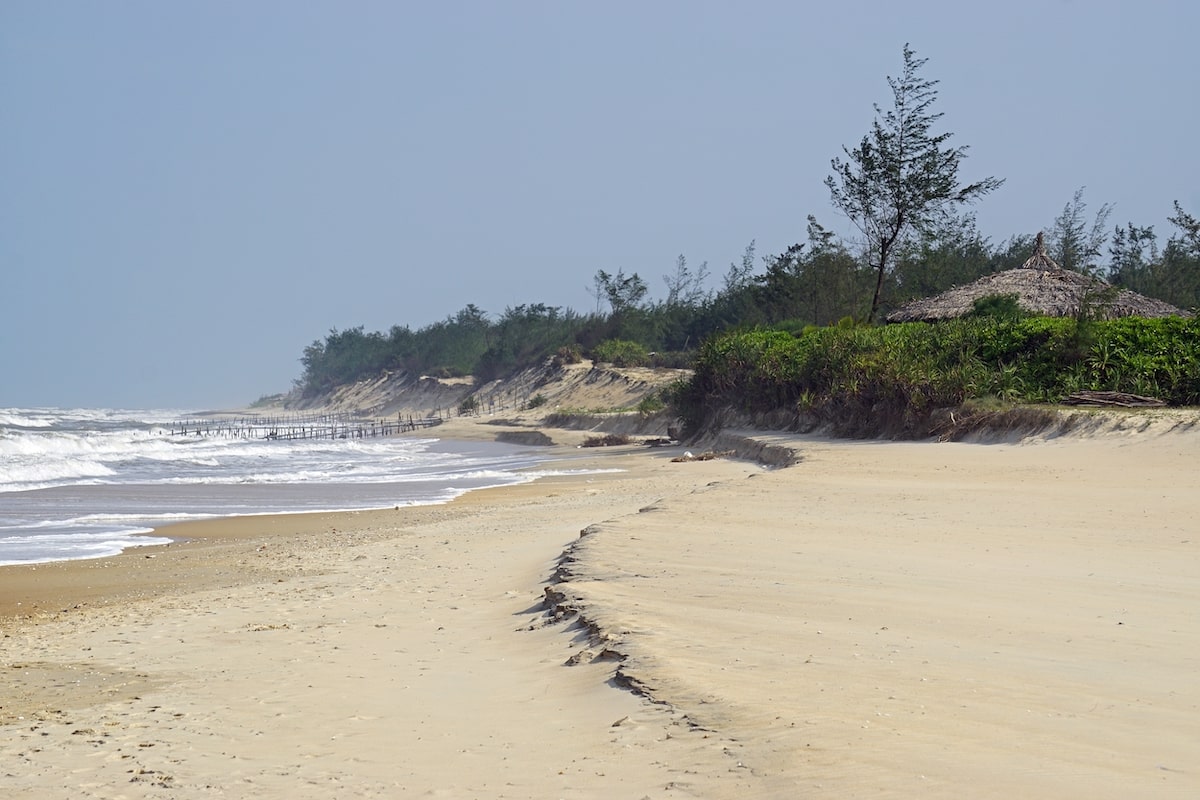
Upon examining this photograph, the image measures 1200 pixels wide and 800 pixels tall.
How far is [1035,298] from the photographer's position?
29484 mm

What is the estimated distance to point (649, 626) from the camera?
6398mm

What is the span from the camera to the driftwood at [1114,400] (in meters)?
19.1

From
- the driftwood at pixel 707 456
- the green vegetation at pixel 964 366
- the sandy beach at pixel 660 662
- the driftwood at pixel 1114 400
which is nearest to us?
the sandy beach at pixel 660 662

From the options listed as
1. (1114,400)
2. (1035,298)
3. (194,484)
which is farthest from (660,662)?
(1035,298)

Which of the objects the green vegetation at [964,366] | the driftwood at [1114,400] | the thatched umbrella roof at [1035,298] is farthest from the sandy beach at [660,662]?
the thatched umbrella roof at [1035,298]

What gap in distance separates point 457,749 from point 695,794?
1.32 metres

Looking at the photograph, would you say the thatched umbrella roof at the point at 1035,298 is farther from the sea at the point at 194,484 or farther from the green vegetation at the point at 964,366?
the sea at the point at 194,484

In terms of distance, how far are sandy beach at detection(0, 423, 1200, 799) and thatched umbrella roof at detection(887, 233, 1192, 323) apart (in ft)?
57.4

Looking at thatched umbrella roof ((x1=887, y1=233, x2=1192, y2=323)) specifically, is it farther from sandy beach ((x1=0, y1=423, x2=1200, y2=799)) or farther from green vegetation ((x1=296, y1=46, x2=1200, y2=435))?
sandy beach ((x1=0, y1=423, x2=1200, y2=799))

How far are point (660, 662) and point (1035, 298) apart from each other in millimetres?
26667

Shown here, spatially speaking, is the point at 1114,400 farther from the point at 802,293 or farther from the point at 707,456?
the point at 802,293

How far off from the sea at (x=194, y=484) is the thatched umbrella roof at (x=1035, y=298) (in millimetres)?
11521

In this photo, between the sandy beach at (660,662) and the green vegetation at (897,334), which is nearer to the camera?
the sandy beach at (660,662)

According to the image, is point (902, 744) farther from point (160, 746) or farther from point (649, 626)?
point (160, 746)
